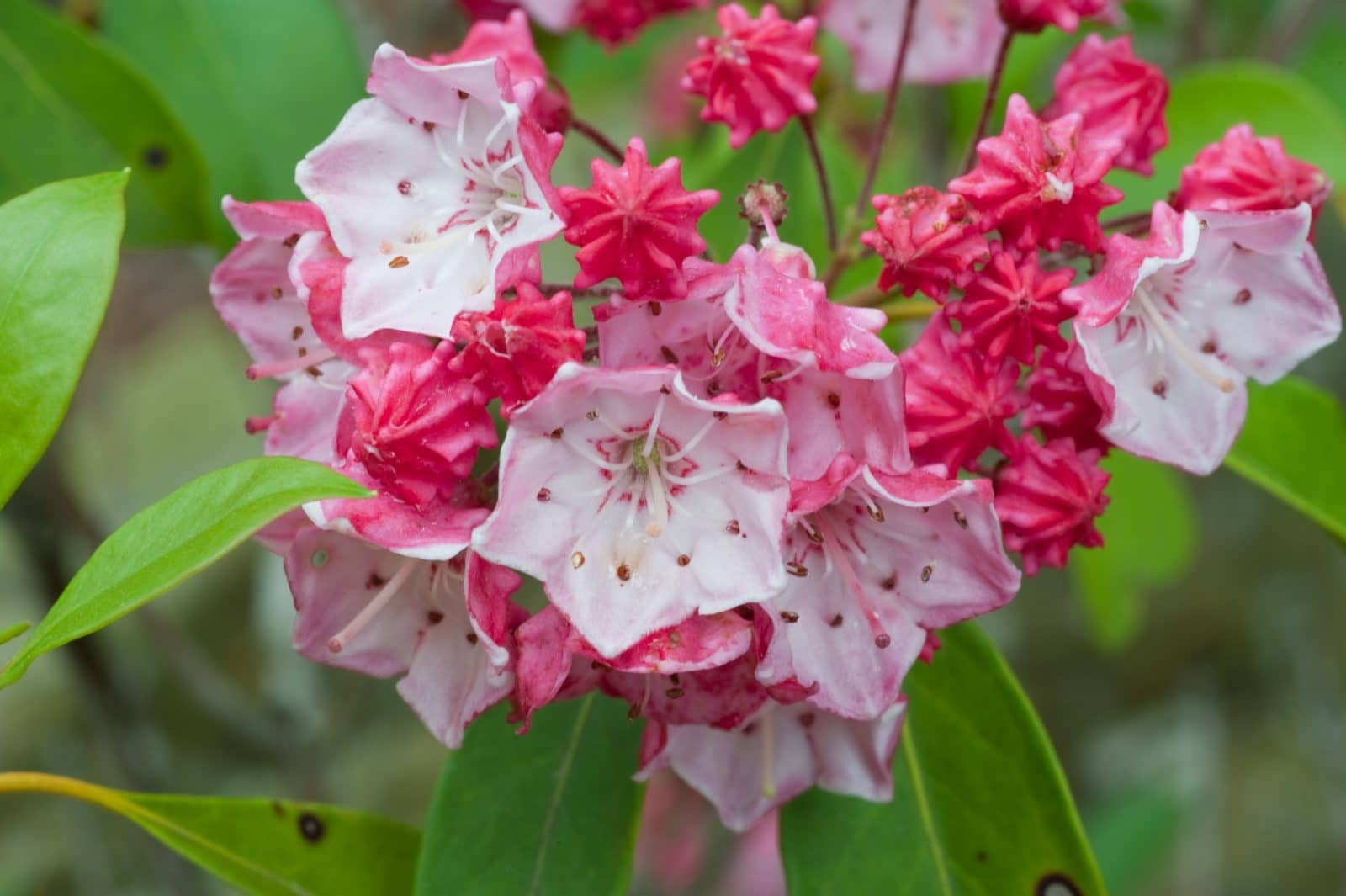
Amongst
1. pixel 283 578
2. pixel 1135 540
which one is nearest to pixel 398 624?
pixel 1135 540

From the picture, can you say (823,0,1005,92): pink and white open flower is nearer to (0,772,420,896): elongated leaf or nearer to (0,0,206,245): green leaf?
(0,0,206,245): green leaf

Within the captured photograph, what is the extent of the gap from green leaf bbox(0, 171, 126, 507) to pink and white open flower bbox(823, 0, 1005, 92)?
1.06m

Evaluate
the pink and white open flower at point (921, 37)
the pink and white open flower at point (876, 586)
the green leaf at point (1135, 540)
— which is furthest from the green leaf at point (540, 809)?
the green leaf at point (1135, 540)

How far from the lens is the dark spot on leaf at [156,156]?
60.4 inches

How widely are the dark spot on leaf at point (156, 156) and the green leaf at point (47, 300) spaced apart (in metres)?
0.49

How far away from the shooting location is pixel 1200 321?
1.26m

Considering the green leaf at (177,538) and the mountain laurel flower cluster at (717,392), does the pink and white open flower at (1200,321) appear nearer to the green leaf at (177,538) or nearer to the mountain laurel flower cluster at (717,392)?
the mountain laurel flower cluster at (717,392)

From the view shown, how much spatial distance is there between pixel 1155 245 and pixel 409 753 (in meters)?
3.62

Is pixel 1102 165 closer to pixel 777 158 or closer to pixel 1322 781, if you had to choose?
pixel 777 158

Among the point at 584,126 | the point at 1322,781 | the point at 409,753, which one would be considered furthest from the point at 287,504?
the point at 1322,781

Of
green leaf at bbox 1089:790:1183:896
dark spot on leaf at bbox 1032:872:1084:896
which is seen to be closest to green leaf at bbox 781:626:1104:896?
dark spot on leaf at bbox 1032:872:1084:896

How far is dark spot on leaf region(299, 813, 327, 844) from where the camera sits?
1.32 m

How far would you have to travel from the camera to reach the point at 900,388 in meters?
1.05

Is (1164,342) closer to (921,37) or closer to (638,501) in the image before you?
(638,501)
